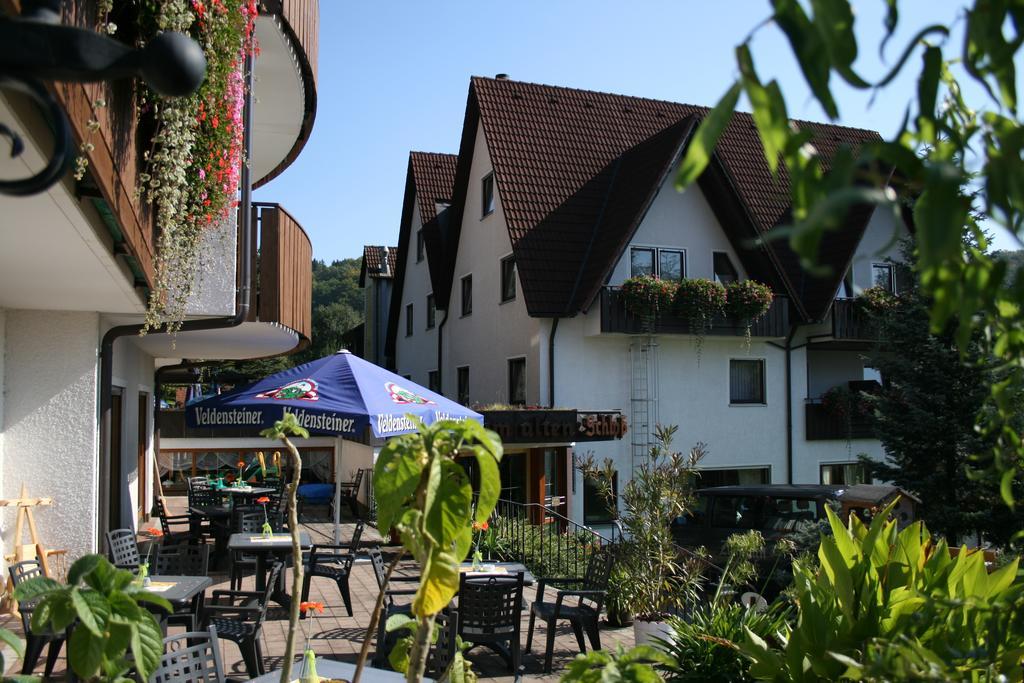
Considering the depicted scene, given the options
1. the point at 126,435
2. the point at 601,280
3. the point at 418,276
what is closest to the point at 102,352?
the point at 126,435

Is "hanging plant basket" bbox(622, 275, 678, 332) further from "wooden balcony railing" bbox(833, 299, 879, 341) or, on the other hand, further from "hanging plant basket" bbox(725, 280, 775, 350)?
"wooden balcony railing" bbox(833, 299, 879, 341)

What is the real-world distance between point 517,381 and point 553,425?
4.51 metres

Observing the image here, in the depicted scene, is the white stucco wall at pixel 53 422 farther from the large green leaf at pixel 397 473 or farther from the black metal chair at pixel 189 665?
the large green leaf at pixel 397 473

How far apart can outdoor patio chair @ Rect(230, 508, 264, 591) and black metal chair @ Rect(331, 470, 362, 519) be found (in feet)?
23.5

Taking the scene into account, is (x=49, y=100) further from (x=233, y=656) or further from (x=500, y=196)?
(x=500, y=196)

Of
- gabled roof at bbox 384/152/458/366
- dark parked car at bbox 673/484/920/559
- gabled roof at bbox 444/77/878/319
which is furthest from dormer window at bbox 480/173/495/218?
dark parked car at bbox 673/484/920/559

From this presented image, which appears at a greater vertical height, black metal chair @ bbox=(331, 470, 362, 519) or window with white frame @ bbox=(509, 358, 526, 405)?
window with white frame @ bbox=(509, 358, 526, 405)

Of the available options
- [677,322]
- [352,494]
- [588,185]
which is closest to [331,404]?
[352,494]

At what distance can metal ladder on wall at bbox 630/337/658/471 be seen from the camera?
2084 cm

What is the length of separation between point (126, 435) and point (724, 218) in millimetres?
14053

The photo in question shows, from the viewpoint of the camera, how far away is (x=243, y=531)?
11.0 metres

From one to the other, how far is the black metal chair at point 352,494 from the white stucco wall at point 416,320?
629 centimetres

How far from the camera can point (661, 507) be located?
8.33 m

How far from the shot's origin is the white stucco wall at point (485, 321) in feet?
68.3
